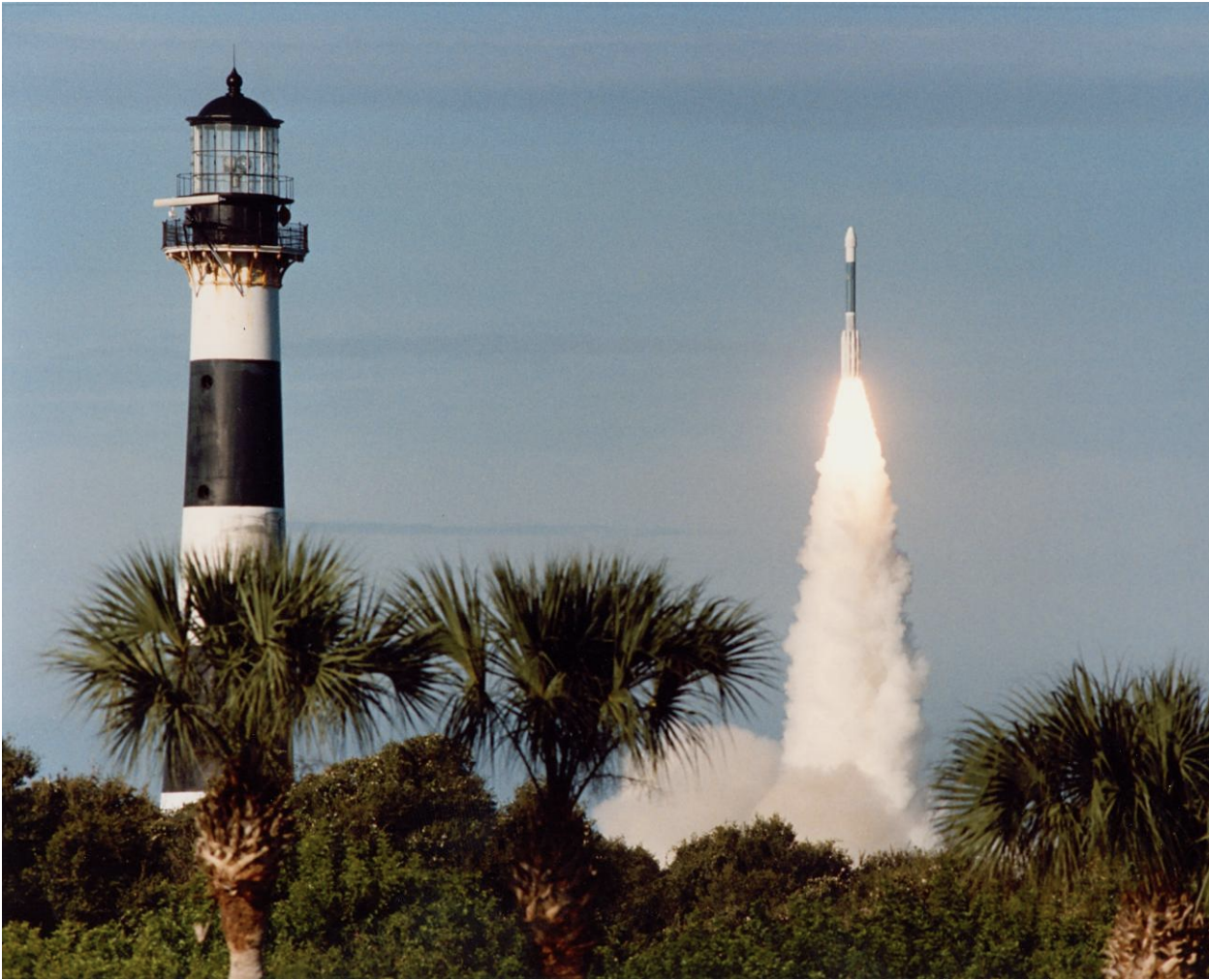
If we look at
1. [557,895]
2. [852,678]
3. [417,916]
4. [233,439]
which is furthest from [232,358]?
[852,678]

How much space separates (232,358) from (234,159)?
584 centimetres

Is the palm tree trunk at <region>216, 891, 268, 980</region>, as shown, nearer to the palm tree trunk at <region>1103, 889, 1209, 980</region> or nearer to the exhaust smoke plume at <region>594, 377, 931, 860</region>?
the palm tree trunk at <region>1103, 889, 1209, 980</region>

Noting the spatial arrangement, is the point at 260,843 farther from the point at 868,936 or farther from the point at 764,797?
the point at 764,797

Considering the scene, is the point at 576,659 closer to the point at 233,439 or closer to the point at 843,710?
the point at 233,439

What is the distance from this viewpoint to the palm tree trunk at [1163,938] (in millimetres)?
30188

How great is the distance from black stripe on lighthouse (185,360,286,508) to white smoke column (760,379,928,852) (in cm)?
2501

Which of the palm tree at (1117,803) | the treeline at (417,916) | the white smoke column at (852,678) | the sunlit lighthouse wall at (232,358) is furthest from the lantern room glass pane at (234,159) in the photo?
the palm tree at (1117,803)

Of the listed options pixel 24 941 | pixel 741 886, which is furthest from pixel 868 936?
pixel 741 886

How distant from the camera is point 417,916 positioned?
36906 mm

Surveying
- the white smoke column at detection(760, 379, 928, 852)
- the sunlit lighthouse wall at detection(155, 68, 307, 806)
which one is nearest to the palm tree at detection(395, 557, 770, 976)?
the sunlit lighthouse wall at detection(155, 68, 307, 806)

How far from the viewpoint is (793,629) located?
86188 mm

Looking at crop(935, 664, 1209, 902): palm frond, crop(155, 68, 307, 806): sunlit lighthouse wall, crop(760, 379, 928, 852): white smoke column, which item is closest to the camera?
crop(935, 664, 1209, 902): palm frond

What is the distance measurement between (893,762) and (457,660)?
58791mm

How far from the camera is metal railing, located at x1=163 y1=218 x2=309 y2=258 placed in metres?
53.7
